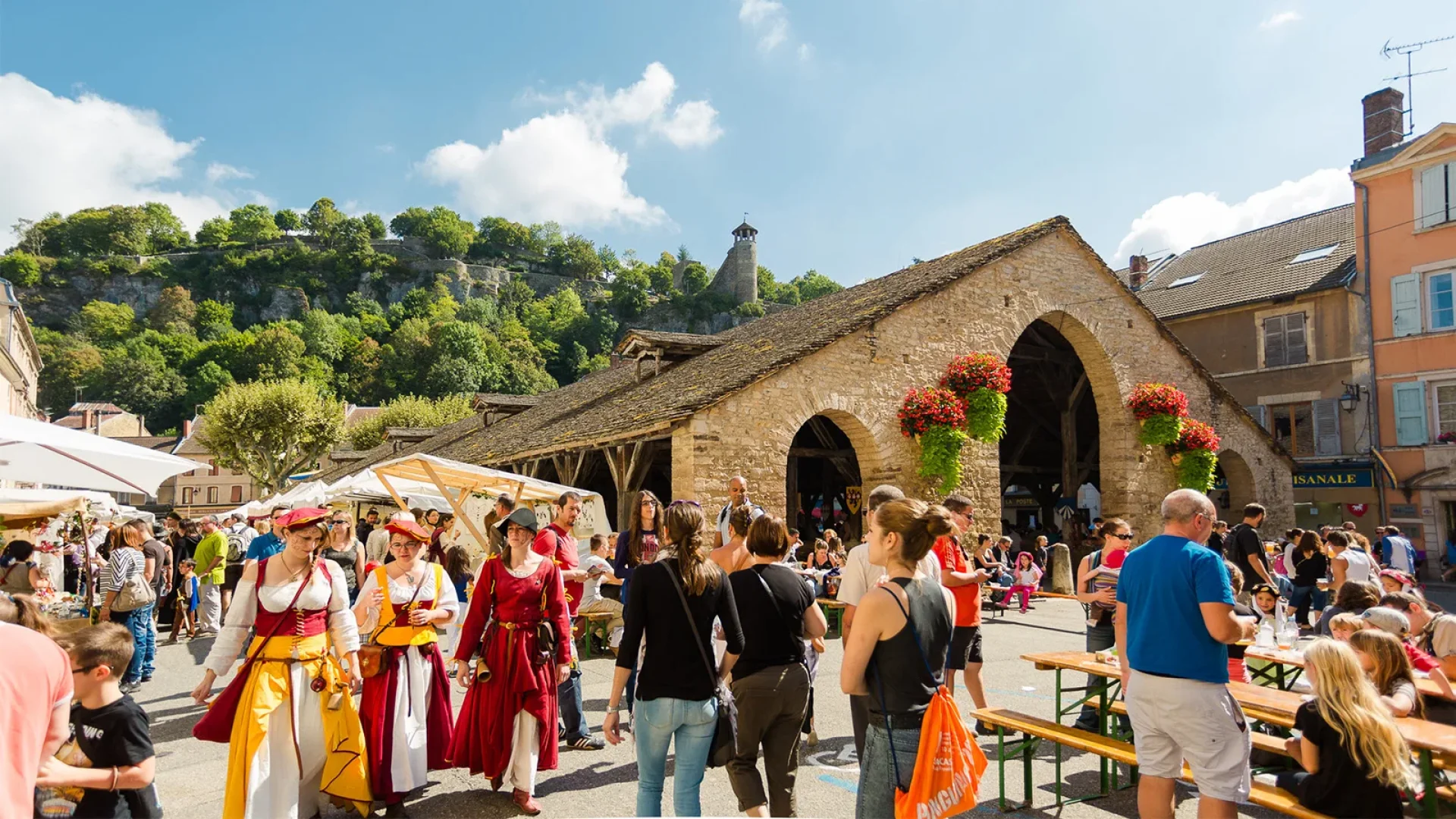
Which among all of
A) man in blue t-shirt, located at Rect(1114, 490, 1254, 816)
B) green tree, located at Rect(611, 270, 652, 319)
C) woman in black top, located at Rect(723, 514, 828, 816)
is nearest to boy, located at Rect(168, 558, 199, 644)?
woman in black top, located at Rect(723, 514, 828, 816)

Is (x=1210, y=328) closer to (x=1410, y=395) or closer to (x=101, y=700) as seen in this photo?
(x=1410, y=395)

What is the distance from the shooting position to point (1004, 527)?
24.3 metres

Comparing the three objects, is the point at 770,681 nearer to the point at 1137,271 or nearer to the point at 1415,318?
the point at 1415,318

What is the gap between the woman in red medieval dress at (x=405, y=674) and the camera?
4.59 meters

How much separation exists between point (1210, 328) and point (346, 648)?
86.5ft

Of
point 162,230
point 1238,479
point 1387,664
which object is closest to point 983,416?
point 1238,479

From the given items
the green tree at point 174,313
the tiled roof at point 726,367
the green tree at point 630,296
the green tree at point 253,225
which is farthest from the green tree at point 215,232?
the tiled roof at point 726,367

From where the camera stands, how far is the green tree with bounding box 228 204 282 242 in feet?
377

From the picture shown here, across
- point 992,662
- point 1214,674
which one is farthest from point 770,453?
point 1214,674

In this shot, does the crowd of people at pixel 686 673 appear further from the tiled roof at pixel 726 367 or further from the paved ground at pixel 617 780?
the tiled roof at pixel 726 367

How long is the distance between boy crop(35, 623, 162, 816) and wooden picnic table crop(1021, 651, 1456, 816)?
449 cm

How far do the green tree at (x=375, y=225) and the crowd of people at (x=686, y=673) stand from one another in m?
129

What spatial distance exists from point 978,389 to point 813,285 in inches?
4106

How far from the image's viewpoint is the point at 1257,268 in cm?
2498
